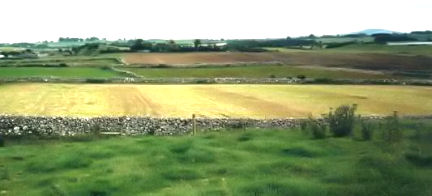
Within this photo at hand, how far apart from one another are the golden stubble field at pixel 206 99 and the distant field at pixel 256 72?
32.5 ft

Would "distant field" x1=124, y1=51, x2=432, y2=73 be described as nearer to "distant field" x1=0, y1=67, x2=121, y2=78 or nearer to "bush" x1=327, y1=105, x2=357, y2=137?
"distant field" x1=0, y1=67, x2=121, y2=78

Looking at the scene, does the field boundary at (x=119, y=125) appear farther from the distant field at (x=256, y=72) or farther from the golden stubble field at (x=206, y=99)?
the distant field at (x=256, y=72)

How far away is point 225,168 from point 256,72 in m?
56.7

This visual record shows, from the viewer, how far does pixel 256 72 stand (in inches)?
2810

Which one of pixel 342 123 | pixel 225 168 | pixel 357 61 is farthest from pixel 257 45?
pixel 225 168

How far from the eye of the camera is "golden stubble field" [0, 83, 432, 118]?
3481 centimetres

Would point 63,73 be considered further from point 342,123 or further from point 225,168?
point 225,168

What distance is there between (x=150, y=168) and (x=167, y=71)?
5889 cm

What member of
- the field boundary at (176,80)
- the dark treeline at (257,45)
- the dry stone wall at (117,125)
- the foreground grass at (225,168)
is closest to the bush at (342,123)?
the foreground grass at (225,168)

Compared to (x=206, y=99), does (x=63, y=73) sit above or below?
below

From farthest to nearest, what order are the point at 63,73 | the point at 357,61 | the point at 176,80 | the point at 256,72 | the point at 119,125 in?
the point at 357,61
the point at 256,72
the point at 63,73
the point at 176,80
the point at 119,125

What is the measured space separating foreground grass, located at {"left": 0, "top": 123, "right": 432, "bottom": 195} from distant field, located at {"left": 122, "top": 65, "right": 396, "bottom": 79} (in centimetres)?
4560

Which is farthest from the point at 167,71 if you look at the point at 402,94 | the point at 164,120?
the point at 164,120

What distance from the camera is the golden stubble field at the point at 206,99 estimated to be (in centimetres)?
3481
